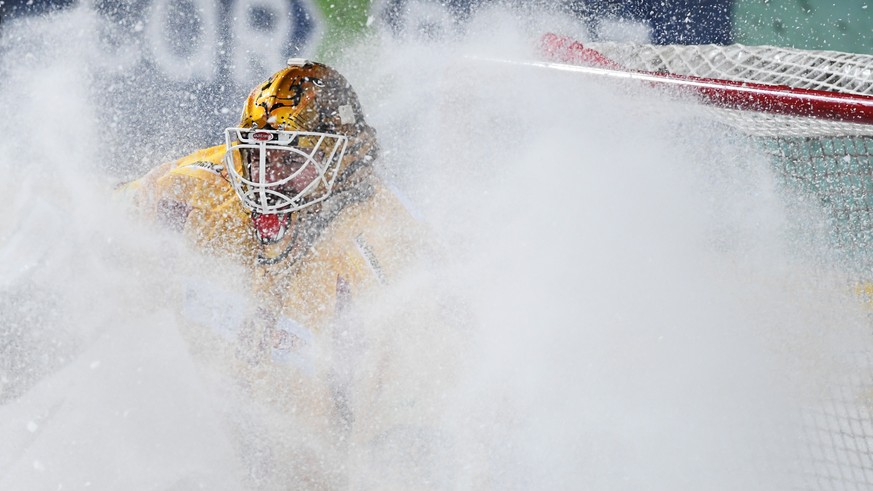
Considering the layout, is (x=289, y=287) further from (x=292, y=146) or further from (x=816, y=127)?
(x=816, y=127)

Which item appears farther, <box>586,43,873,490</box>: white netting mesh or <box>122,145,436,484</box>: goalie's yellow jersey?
<box>586,43,873,490</box>: white netting mesh

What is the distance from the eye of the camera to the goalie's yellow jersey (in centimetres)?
229

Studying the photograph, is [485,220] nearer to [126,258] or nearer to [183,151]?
[126,258]

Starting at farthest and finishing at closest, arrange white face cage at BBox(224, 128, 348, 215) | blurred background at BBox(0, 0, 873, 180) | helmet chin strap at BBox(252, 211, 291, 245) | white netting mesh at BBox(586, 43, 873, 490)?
blurred background at BBox(0, 0, 873, 180), white netting mesh at BBox(586, 43, 873, 490), helmet chin strap at BBox(252, 211, 291, 245), white face cage at BBox(224, 128, 348, 215)

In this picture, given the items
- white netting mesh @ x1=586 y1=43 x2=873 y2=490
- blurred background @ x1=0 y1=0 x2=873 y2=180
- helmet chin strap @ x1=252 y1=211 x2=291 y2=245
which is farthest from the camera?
blurred background @ x1=0 y1=0 x2=873 y2=180

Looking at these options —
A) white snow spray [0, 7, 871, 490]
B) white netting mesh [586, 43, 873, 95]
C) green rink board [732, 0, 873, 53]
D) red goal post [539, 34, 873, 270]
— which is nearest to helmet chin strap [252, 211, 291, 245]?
white snow spray [0, 7, 871, 490]

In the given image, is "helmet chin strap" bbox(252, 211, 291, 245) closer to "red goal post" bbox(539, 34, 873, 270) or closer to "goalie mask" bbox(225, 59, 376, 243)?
"goalie mask" bbox(225, 59, 376, 243)

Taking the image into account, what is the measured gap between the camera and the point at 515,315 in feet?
8.55

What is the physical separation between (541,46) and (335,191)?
44.3 inches

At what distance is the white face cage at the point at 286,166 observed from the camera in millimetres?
2189

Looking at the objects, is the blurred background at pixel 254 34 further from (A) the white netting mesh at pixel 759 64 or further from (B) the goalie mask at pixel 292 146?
(B) the goalie mask at pixel 292 146

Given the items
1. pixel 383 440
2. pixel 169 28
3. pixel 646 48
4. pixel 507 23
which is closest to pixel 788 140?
pixel 646 48

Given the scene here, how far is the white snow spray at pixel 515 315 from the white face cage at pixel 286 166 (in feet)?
0.98

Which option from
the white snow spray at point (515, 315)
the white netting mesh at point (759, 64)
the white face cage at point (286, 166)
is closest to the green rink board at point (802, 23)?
the white netting mesh at point (759, 64)
